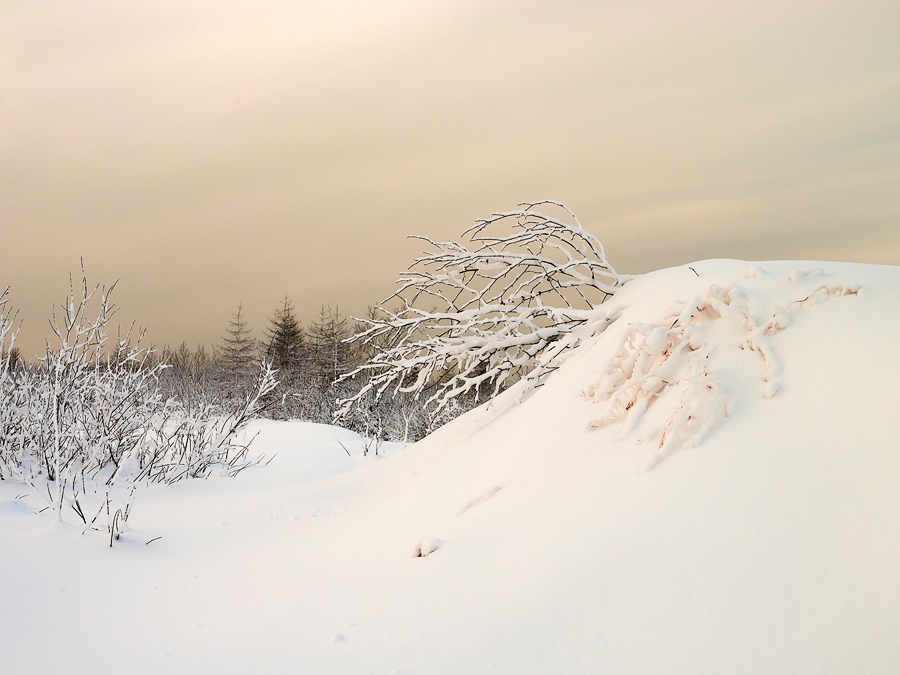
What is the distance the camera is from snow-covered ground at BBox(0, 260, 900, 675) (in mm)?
1869

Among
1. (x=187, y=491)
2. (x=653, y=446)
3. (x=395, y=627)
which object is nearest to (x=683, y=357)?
(x=653, y=446)

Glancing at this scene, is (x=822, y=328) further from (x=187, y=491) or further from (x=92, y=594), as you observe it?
(x=187, y=491)

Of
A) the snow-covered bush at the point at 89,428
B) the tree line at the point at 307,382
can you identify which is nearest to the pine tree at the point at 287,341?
the tree line at the point at 307,382

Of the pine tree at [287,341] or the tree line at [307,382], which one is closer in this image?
the tree line at [307,382]

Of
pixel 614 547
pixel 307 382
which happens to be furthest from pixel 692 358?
pixel 307 382

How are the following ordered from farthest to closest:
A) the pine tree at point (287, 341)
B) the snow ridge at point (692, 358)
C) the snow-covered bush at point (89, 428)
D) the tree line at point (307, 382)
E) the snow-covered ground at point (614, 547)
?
the pine tree at point (287, 341) < the tree line at point (307, 382) < the snow-covered bush at point (89, 428) < the snow ridge at point (692, 358) < the snow-covered ground at point (614, 547)

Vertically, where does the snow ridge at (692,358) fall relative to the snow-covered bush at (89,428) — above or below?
above

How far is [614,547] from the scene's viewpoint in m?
2.23

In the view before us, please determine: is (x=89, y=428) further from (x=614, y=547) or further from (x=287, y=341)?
(x=287, y=341)

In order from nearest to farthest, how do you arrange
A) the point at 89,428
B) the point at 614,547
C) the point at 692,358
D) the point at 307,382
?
the point at 614,547 < the point at 692,358 < the point at 89,428 < the point at 307,382

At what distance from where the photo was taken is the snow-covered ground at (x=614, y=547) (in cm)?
187

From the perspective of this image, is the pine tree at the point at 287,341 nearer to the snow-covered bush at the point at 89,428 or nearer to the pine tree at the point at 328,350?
the pine tree at the point at 328,350

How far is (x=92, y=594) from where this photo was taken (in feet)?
9.94

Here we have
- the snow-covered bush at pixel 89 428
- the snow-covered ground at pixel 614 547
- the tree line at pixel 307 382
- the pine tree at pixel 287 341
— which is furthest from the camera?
the pine tree at pixel 287 341
